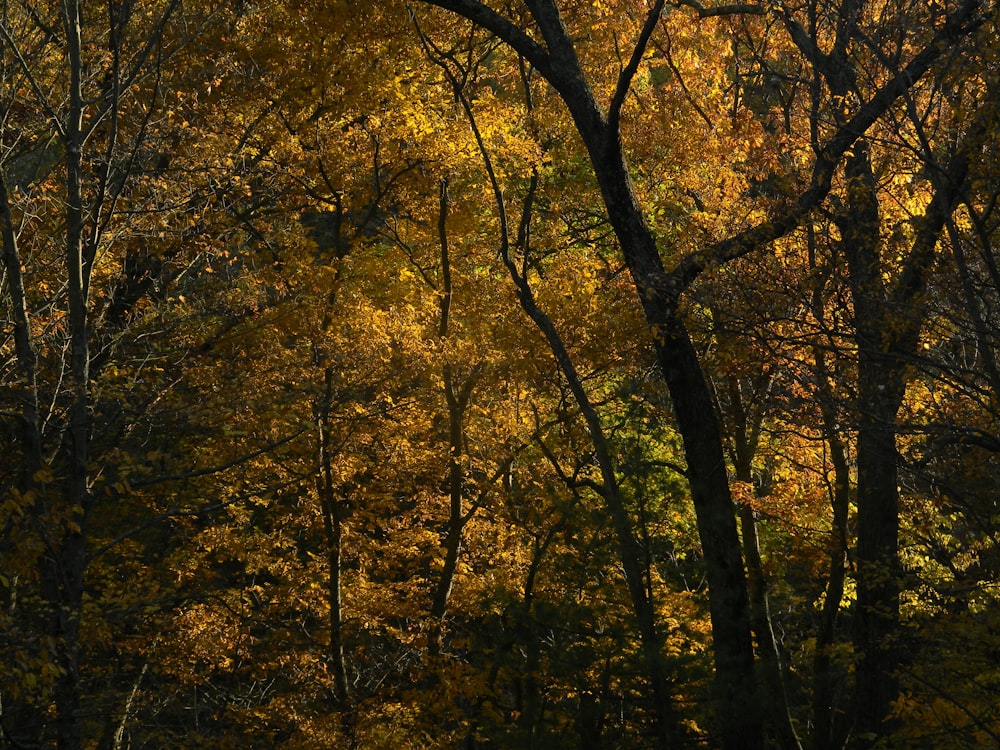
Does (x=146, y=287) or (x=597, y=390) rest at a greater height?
(x=597, y=390)

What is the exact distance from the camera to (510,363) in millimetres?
13492

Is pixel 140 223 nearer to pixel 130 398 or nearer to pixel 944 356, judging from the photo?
pixel 130 398

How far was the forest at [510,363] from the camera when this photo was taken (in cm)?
765

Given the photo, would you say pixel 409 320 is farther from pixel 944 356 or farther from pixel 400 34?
pixel 944 356

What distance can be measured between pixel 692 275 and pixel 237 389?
5367mm

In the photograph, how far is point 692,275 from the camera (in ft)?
28.0

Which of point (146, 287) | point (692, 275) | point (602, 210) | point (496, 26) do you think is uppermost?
point (602, 210)

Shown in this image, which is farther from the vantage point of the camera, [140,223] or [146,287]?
[146,287]

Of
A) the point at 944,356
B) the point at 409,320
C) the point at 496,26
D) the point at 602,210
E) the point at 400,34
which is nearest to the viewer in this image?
the point at 944,356

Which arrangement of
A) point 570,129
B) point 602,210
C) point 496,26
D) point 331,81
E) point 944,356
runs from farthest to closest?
point 602,210 < point 570,129 < point 331,81 < point 496,26 < point 944,356

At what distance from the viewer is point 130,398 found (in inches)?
437

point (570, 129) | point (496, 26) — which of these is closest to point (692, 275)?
point (496, 26)

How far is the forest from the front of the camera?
25.1ft

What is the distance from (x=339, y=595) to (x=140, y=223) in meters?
5.45
